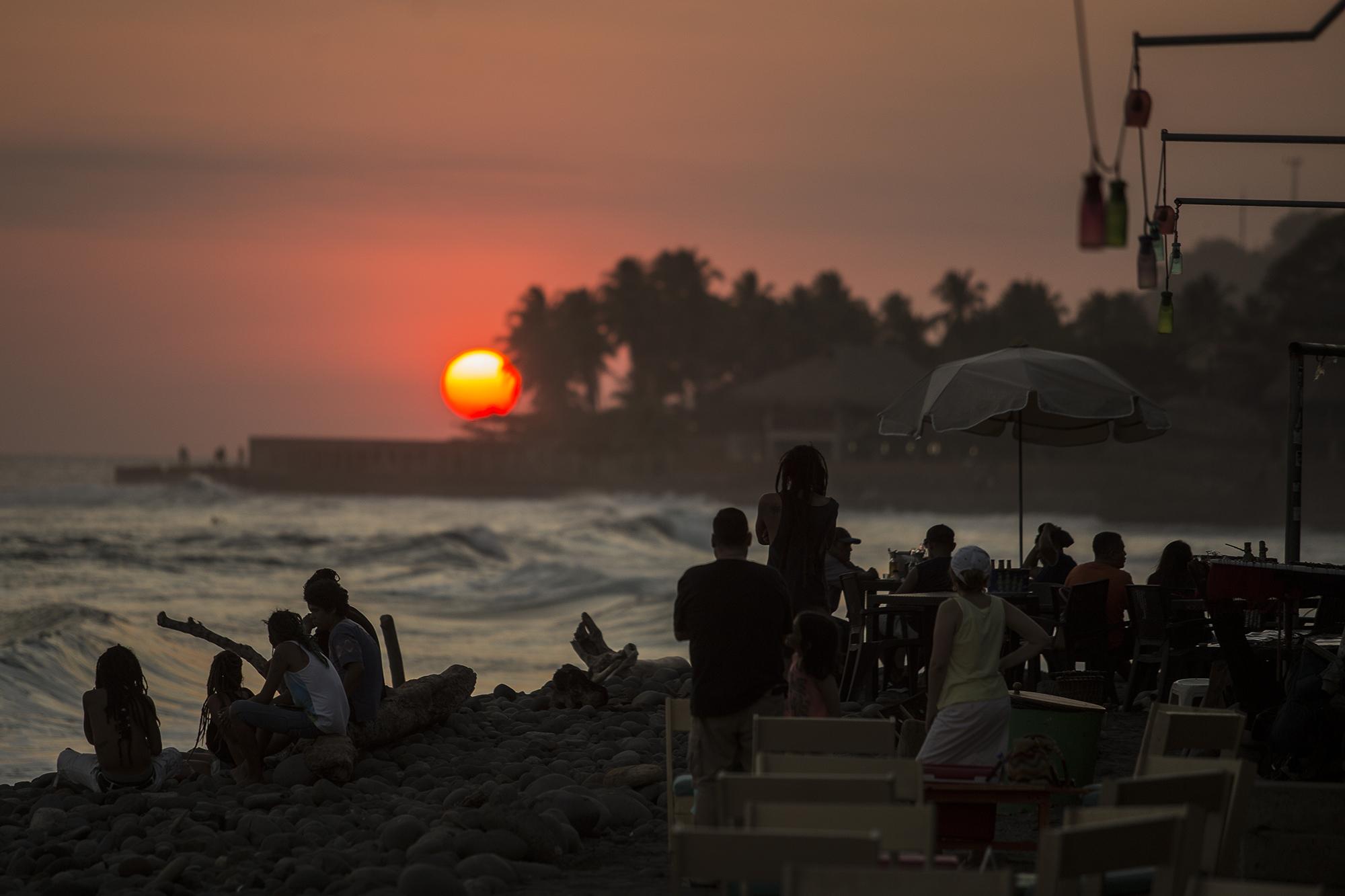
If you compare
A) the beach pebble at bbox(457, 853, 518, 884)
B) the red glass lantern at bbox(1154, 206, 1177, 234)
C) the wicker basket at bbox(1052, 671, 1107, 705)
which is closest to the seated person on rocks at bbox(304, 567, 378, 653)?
the beach pebble at bbox(457, 853, 518, 884)

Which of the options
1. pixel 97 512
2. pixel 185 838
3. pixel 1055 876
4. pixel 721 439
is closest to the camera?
pixel 1055 876

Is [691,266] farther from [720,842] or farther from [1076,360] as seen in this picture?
[720,842]

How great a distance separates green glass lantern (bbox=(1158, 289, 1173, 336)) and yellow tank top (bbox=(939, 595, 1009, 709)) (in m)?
3.52

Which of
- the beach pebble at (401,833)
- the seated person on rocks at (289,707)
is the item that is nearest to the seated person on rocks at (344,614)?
the seated person on rocks at (289,707)

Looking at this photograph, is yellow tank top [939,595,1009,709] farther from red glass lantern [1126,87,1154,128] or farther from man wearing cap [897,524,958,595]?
man wearing cap [897,524,958,595]

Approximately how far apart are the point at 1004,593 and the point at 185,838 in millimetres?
4960

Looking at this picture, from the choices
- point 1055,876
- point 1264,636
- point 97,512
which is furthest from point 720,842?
point 97,512

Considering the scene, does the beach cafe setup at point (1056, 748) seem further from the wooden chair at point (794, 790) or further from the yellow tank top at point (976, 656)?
the yellow tank top at point (976, 656)

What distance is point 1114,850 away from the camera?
3.46 metres

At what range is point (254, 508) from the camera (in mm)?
83062

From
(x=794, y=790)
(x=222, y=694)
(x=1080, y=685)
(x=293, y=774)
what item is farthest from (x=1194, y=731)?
(x=222, y=694)

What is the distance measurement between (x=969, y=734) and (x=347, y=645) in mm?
4250

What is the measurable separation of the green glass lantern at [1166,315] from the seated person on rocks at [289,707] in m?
5.16

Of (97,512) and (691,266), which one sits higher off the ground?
(691,266)
